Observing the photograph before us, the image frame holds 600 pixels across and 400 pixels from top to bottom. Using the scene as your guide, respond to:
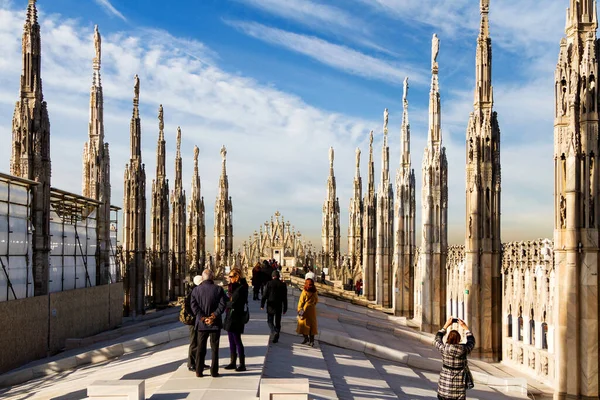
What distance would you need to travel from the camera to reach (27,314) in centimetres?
1770

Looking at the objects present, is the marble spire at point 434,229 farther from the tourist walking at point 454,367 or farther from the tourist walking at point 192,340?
the tourist walking at point 454,367

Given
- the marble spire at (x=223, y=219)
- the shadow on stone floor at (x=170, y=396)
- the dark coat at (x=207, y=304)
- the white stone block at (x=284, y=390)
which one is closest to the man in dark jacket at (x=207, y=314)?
the dark coat at (x=207, y=304)

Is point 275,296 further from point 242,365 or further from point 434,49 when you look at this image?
point 434,49

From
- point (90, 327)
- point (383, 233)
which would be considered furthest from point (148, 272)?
point (90, 327)

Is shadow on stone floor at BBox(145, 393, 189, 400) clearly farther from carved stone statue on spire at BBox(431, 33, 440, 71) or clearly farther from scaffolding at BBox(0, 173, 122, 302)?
carved stone statue on spire at BBox(431, 33, 440, 71)

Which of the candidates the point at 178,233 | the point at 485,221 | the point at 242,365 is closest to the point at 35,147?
the point at 242,365

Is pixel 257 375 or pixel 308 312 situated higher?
pixel 308 312

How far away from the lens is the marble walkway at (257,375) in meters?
10.6

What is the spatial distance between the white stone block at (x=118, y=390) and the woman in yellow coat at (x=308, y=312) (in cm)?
589

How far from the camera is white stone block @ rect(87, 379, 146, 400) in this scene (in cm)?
920

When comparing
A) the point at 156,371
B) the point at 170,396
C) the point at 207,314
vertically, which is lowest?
the point at 156,371

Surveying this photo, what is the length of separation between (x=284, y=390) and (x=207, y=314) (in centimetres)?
248

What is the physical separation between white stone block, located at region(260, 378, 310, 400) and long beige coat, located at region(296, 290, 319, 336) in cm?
573

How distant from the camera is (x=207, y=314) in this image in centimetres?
1115
